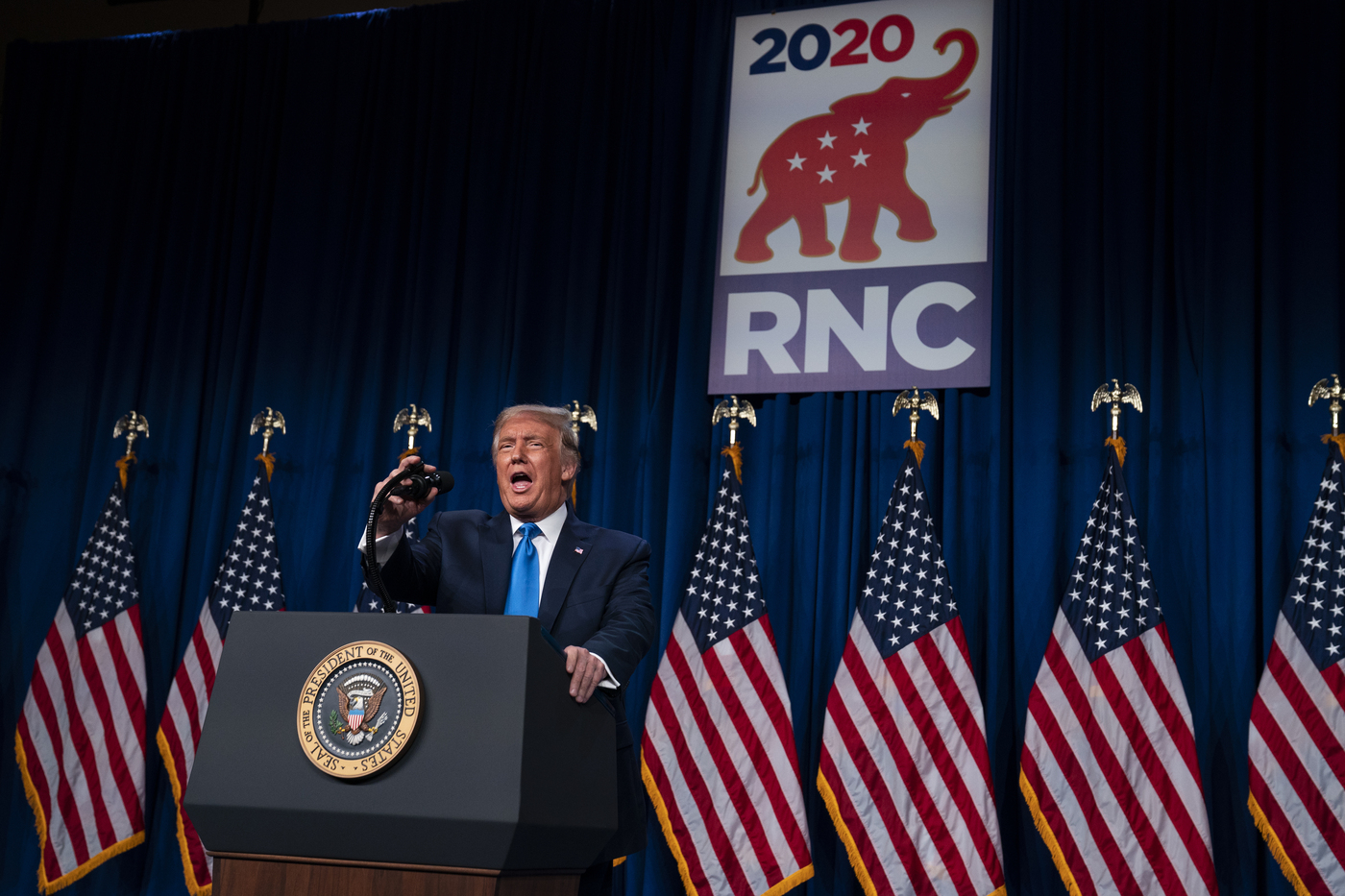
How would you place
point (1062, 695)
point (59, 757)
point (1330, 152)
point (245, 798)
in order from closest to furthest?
1. point (245, 798)
2. point (1062, 695)
3. point (1330, 152)
4. point (59, 757)

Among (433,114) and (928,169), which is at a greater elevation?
(433,114)

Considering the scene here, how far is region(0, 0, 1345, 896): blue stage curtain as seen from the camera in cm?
464

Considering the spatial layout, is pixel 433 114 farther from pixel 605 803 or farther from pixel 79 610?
pixel 605 803

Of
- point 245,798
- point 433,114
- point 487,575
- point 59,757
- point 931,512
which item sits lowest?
point 59,757

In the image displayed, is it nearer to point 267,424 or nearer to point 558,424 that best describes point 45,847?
point 267,424

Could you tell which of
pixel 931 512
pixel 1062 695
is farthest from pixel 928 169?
pixel 1062 695

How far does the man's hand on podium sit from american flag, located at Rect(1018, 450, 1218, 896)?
8.90 ft

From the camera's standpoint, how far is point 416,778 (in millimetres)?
1761

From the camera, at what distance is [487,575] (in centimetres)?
248

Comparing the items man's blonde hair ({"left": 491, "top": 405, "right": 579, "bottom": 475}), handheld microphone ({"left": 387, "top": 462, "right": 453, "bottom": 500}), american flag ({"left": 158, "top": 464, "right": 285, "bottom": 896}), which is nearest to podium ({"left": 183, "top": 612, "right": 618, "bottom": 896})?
handheld microphone ({"left": 387, "top": 462, "right": 453, "bottom": 500})

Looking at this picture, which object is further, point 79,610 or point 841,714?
point 79,610

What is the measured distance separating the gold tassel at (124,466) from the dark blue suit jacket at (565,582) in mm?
3553

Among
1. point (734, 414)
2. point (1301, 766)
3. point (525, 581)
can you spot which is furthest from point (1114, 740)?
point (525, 581)

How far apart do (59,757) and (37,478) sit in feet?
4.78
